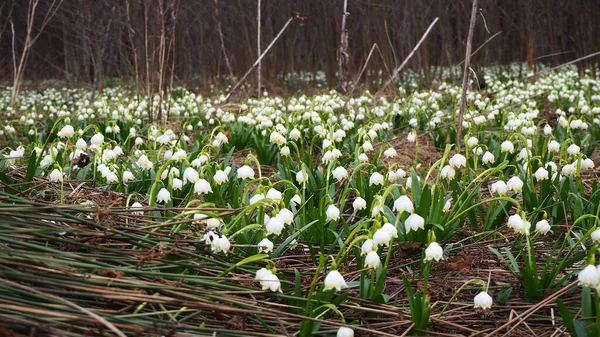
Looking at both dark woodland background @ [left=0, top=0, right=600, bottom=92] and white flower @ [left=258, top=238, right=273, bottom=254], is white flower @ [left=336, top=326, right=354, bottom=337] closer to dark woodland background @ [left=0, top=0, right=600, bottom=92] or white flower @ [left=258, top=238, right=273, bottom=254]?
white flower @ [left=258, top=238, right=273, bottom=254]

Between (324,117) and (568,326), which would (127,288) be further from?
(324,117)

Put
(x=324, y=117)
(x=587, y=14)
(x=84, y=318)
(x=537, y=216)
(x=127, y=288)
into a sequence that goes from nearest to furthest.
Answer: (x=84, y=318) → (x=127, y=288) → (x=537, y=216) → (x=324, y=117) → (x=587, y=14)

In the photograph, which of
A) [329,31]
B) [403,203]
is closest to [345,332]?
[403,203]

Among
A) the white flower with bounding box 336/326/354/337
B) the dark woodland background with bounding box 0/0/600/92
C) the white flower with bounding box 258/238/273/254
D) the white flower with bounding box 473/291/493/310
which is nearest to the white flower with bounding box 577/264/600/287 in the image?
the white flower with bounding box 473/291/493/310

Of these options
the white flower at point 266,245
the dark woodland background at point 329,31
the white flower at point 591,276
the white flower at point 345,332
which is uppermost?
the dark woodland background at point 329,31

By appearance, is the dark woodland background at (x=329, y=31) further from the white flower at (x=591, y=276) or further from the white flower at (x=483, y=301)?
the white flower at (x=591, y=276)

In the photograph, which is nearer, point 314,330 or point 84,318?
point 84,318

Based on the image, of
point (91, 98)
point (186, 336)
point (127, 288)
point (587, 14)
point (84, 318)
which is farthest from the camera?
point (587, 14)

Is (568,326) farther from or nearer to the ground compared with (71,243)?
nearer to the ground

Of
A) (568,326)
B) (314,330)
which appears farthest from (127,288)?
(568,326)

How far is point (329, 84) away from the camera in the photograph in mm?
10414

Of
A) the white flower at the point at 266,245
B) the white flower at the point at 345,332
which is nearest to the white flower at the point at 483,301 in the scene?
the white flower at the point at 345,332

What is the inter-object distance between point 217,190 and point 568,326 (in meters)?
1.66

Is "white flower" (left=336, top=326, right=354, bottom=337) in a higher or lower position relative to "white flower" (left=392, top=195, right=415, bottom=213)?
lower
